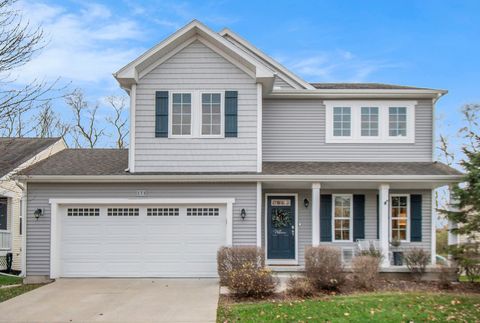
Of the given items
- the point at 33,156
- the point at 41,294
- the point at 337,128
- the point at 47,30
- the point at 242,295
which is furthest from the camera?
the point at 33,156

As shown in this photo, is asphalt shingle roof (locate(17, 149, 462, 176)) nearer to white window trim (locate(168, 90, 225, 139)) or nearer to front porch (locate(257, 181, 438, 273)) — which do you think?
front porch (locate(257, 181, 438, 273))

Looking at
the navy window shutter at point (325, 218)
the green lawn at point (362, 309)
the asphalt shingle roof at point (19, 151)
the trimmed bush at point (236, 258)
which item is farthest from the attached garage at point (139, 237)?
the asphalt shingle roof at point (19, 151)

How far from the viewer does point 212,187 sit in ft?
45.3

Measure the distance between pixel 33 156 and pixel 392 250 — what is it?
1318cm

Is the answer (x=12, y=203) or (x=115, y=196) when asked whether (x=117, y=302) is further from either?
(x=12, y=203)

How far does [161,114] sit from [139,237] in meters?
3.53

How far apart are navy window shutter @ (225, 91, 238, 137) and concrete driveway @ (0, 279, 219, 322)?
4.13 meters

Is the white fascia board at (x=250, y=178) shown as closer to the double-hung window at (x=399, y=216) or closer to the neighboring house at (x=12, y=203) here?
the double-hung window at (x=399, y=216)

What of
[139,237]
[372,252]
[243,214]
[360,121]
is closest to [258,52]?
A: [360,121]

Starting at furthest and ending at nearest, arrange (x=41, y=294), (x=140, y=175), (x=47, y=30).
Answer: (x=140, y=175)
(x=41, y=294)
(x=47, y=30)

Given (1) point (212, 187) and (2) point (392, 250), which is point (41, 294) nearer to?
(1) point (212, 187)

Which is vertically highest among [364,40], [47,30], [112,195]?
[364,40]

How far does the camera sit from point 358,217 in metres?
15.2

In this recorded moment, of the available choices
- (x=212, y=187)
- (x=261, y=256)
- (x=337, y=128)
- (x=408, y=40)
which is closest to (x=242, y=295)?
(x=261, y=256)
